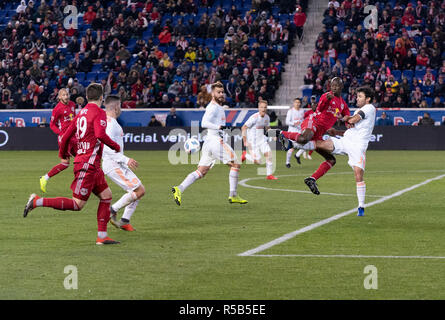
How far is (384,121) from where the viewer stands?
3472cm

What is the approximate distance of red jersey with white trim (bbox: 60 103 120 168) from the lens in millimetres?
9852

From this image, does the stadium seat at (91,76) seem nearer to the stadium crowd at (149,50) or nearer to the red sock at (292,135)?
the stadium crowd at (149,50)

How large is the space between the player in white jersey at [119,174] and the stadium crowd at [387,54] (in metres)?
23.9

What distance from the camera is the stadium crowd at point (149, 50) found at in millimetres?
37312

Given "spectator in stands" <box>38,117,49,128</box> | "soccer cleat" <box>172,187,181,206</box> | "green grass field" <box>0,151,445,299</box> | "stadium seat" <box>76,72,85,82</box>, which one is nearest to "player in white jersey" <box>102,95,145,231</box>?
"green grass field" <box>0,151,445,299</box>

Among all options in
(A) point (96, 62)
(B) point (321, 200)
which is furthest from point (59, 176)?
(A) point (96, 62)

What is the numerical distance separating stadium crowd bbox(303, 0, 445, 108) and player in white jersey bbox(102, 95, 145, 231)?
23888mm

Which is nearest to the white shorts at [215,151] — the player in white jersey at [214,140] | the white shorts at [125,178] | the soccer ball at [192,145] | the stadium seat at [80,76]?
the player in white jersey at [214,140]

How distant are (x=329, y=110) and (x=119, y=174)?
205 inches

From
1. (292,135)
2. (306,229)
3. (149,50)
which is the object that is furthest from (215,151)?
(149,50)

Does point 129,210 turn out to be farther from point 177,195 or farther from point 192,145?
point 192,145

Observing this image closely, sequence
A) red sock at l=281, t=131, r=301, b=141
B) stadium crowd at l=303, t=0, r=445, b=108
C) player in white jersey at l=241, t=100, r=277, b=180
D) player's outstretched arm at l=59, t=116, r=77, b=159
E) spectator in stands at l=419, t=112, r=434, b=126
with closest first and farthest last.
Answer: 1. player's outstretched arm at l=59, t=116, r=77, b=159
2. red sock at l=281, t=131, r=301, b=141
3. player in white jersey at l=241, t=100, r=277, b=180
4. spectator in stands at l=419, t=112, r=434, b=126
5. stadium crowd at l=303, t=0, r=445, b=108

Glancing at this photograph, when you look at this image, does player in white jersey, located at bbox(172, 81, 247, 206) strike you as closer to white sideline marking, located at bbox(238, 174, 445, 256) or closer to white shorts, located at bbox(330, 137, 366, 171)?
white shorts, located at bbox(330, 137, 366, 171)

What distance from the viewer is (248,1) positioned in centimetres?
4228
